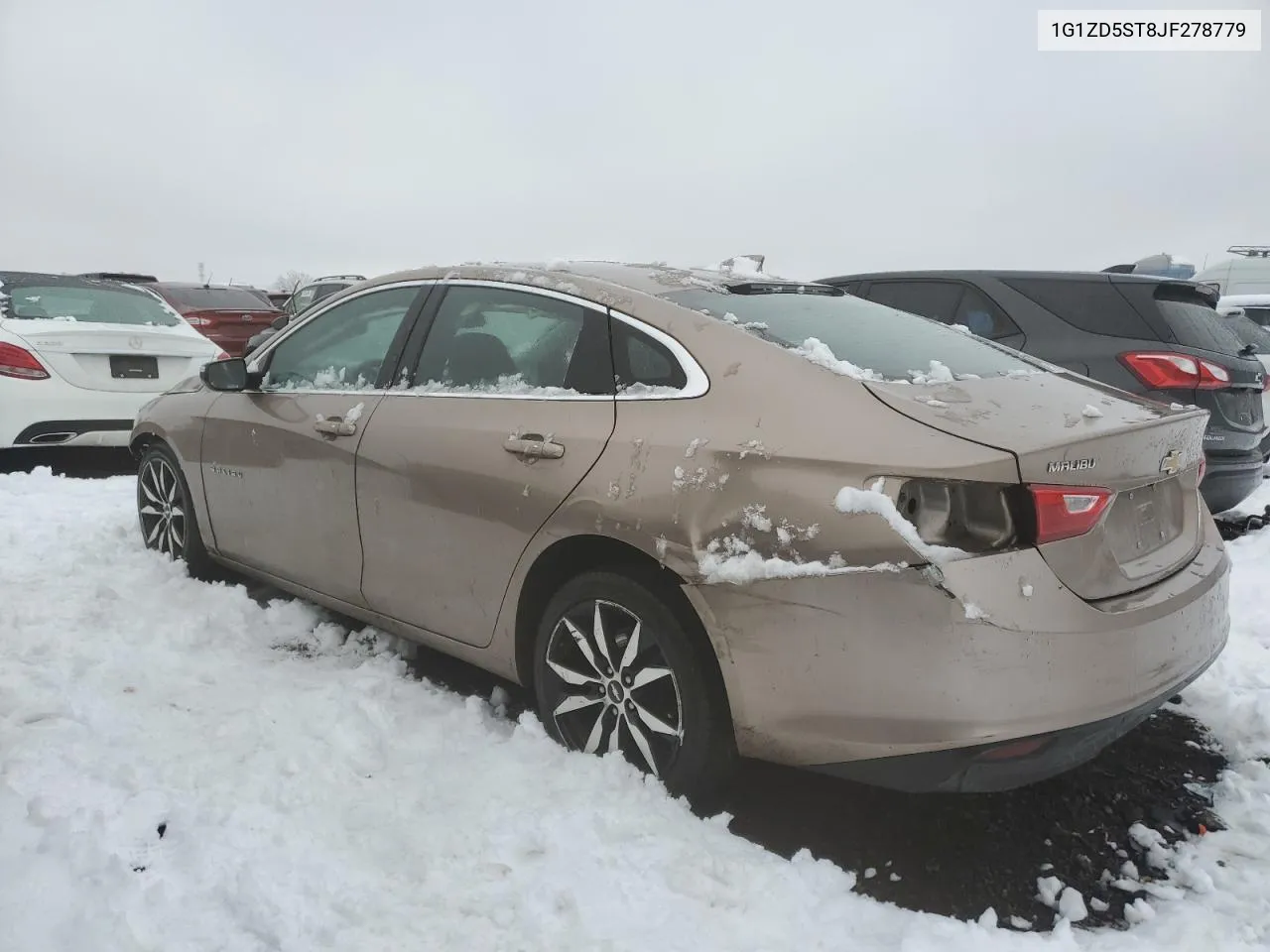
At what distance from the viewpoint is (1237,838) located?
251 centimetres

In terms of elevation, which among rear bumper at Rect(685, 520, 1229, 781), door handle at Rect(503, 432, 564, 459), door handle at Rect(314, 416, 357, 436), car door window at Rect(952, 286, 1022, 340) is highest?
car door window at Rect(952, 286, 1022, 340)

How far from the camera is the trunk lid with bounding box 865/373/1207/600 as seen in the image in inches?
83.5

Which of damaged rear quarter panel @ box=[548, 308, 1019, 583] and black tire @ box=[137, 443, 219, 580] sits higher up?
damaged rear quarter panel @ box=[548, 308, 1019, 583]

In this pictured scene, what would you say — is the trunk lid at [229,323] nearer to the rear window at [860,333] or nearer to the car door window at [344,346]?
the car door window at [344,346]

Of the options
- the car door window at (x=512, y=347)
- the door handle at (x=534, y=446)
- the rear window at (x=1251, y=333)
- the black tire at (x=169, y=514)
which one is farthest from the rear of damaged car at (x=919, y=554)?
the rear window at (x=1251, y=333)

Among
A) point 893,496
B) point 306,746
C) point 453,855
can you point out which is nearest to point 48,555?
point 306,746

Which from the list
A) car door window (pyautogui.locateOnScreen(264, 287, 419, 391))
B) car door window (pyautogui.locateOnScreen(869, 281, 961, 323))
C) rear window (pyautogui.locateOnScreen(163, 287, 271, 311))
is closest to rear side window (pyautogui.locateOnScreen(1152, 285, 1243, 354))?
car door window (pyautogui.locateOnScreen(869, 281, 961, 323))

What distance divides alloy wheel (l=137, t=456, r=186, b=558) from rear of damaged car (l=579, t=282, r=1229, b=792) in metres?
2.79

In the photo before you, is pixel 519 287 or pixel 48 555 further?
pixel 48 555

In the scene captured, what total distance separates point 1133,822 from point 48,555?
4.94 m

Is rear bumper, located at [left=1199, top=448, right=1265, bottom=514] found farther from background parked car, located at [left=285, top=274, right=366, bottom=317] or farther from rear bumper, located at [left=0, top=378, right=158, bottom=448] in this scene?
background parked car, located at [left=285, top=274, right=366, bottom=317]

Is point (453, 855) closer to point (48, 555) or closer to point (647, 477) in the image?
point (647, 477)

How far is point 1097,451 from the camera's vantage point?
2.20 m

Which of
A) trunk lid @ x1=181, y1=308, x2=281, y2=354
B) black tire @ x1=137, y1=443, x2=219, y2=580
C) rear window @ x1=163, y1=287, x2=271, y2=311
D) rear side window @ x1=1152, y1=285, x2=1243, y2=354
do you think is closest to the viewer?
black tire @ x1=137, y1=443, x2=219, y2=580
